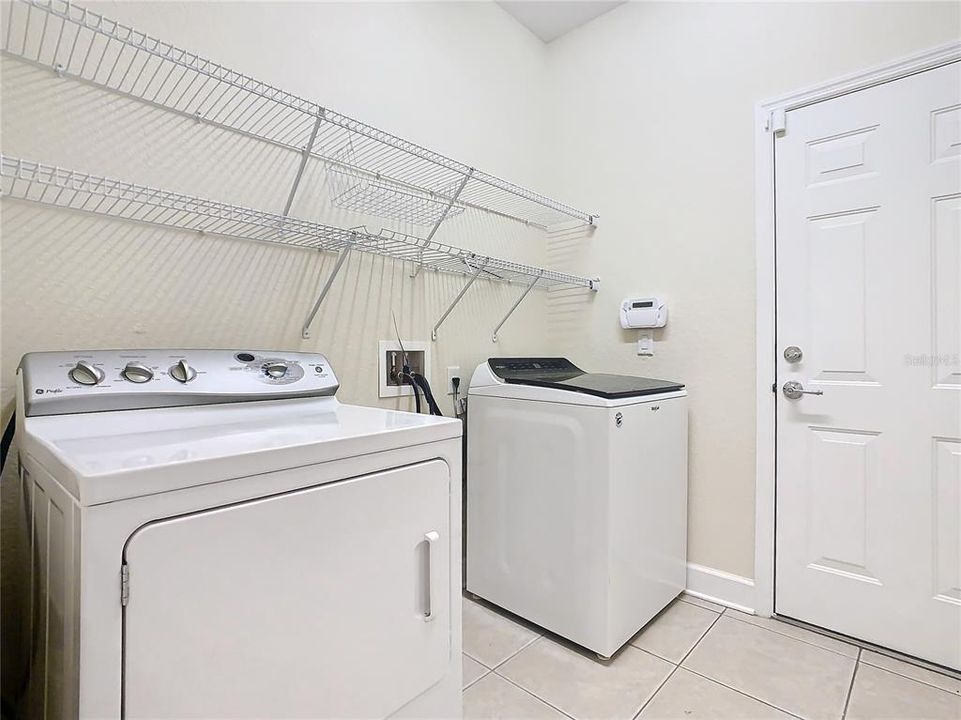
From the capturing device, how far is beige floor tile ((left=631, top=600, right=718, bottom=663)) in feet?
5.88

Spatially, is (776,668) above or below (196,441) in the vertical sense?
below

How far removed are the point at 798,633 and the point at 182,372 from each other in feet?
7.37

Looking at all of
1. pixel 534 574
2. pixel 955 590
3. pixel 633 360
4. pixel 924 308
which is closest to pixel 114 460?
pixel 534 574

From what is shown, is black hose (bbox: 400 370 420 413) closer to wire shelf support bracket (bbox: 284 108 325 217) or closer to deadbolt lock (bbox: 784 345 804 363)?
wire shelf support bracket (bbox: 284 108 325 217)

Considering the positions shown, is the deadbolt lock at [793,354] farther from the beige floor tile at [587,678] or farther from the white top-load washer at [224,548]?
the white top-load washer at [224,548]

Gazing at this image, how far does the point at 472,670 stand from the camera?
1685mm

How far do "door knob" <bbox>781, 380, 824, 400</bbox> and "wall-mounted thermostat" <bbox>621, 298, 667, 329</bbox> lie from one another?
0.55 meters

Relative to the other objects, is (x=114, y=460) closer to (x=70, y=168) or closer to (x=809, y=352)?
(x=70, y=168)

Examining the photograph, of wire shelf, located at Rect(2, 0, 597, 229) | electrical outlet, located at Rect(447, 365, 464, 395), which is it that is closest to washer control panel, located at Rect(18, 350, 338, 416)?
wire shelf, located at Rect(2, 0, 597, 229)

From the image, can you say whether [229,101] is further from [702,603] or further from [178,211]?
[702,603]

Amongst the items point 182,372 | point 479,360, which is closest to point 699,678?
point 479,360

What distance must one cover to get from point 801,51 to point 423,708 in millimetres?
2517

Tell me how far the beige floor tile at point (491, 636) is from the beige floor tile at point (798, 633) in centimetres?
85

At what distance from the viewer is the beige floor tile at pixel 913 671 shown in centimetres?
158
